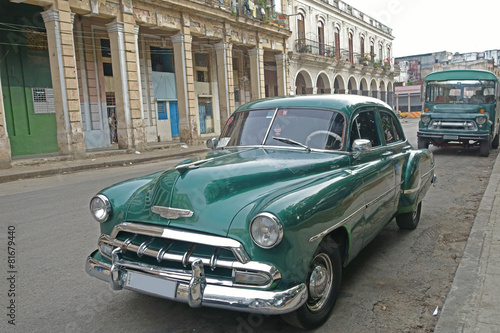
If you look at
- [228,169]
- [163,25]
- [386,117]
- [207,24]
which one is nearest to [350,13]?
[207,24]

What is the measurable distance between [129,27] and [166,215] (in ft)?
53.6

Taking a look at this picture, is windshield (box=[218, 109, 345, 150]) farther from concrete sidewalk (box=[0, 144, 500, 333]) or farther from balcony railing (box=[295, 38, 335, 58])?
balcony railing (box=[295, 38, 335, 58])

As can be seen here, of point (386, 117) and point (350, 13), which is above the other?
point (350, 13)

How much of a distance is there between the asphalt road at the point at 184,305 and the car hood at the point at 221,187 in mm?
808

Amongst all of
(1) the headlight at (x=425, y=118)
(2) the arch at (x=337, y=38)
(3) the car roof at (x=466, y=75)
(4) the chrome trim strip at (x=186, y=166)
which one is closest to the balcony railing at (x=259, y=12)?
(2) the arch at (x=337, y=38)

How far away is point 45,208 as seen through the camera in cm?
675

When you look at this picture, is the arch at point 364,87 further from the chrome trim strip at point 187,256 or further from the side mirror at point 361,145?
the chrome trim strip at point 187,256

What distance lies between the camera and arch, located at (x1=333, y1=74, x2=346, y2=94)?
35.5m

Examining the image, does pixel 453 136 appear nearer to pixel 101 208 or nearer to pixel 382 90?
pixel 101 208

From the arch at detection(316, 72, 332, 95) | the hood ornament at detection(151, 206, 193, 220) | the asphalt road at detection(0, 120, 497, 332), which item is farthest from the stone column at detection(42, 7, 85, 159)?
the arch at detection(316, 72, 332, 95)

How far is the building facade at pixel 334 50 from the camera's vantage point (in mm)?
29672

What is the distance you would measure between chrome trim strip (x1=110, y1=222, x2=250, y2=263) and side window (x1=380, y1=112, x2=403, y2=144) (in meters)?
2.70

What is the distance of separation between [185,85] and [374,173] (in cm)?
1744

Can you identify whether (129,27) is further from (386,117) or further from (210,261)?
(210,261)
